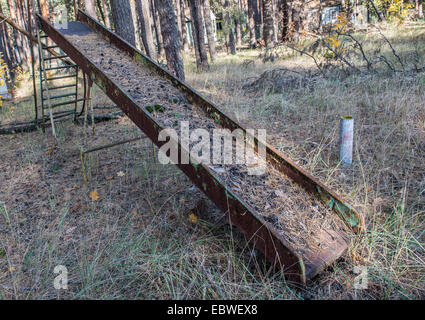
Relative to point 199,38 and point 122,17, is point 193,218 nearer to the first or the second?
point 122,17

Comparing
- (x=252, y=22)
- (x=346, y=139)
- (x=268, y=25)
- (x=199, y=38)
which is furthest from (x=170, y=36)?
(x=252, y=22)

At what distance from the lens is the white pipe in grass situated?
345cm

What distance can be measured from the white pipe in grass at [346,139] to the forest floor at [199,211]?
0.09 m

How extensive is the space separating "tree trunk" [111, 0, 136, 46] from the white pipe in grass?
214 inches

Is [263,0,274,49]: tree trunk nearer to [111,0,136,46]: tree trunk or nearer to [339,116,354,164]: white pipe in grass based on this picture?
[111,0,136,46]: tree trunk

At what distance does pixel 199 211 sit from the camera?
3.06 metres

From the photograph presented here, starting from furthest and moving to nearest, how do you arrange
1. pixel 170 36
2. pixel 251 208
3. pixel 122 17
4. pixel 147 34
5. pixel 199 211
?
pixel 147 34 → pixel 170 36 → pixel 122 17 → pixel 199 211 → pixel 251 208

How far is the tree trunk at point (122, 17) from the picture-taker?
6656mm

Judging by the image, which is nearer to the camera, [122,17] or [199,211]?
[199,211]

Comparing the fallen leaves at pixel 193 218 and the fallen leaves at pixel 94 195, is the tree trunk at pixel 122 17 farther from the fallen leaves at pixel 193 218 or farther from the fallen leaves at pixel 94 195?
the fallen leaves at pixel 193 218

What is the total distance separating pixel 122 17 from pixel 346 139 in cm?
573

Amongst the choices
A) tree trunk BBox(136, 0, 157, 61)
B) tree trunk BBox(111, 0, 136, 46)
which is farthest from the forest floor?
tree trunk BBox(136, 0, 157, 61)

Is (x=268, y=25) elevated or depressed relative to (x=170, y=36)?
elevated
